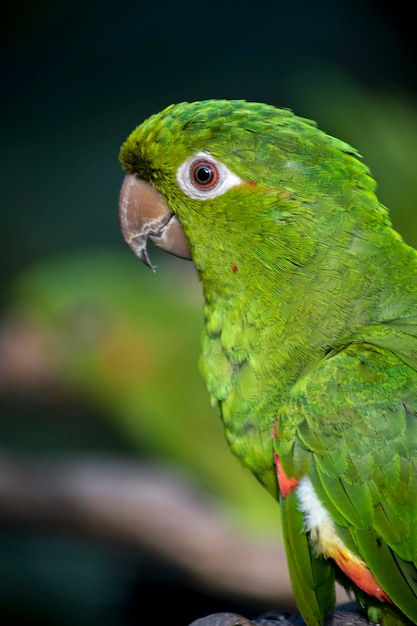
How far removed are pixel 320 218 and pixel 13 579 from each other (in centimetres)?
314

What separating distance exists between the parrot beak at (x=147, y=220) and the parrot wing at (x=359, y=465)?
0.42 m

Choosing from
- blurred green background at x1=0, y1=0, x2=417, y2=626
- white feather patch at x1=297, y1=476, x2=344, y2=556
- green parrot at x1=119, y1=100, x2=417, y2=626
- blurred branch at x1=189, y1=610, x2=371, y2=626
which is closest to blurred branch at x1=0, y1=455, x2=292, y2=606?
blurred green background at x1=0, y1=0, x2=417, y2=626

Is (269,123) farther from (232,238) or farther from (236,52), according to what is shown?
(236,52)

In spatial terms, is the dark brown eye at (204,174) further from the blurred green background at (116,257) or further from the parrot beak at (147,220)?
the blurred green background at (116,257)

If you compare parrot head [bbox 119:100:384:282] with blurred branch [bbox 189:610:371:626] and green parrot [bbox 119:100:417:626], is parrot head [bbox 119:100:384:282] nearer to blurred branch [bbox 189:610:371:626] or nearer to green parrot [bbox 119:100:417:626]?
green parrot [bbox 119:100:417:626]

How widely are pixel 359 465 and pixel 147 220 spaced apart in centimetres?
69

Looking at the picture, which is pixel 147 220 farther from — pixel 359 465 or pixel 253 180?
pixel 359 465

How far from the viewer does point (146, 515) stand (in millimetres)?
3281

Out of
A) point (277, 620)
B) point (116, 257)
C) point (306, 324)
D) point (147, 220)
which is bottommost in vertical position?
point (277, 620)

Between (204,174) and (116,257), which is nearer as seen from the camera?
(204,174)

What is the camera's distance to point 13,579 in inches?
167

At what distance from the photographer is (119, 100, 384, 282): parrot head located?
1708 millimetres

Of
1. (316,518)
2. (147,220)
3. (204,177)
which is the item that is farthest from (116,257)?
(316,518)

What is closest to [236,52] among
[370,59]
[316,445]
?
[370,59]
